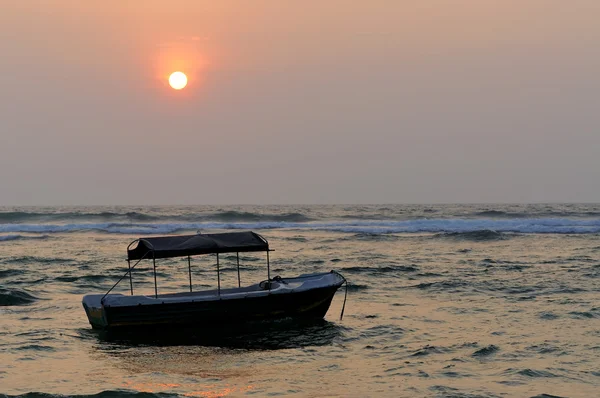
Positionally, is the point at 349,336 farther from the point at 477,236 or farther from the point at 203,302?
the point at 477,236

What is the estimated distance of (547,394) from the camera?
1020 centimetres

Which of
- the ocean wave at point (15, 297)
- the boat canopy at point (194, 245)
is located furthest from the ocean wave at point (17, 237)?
the boat canopy at point (194, 245)

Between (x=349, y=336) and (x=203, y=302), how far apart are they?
135 inches

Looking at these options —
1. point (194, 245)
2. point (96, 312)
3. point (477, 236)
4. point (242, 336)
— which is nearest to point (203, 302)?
point (242, 336)

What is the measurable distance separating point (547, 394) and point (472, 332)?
15.2ft

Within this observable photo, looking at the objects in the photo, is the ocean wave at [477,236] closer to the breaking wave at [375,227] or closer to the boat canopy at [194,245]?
the breaking wave at [375,227]

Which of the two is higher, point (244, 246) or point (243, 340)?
point (244, 246)

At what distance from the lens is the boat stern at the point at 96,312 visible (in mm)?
14937

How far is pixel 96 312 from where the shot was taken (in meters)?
15.1

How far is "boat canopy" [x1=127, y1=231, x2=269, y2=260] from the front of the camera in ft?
48.3

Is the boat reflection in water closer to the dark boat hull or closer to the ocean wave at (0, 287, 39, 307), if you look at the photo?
the dark boat hull

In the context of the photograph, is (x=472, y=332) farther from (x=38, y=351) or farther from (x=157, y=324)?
(x=38, y=351)

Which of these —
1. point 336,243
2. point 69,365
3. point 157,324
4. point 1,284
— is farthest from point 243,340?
point 336,243

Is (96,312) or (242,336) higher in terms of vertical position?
(96,312)
